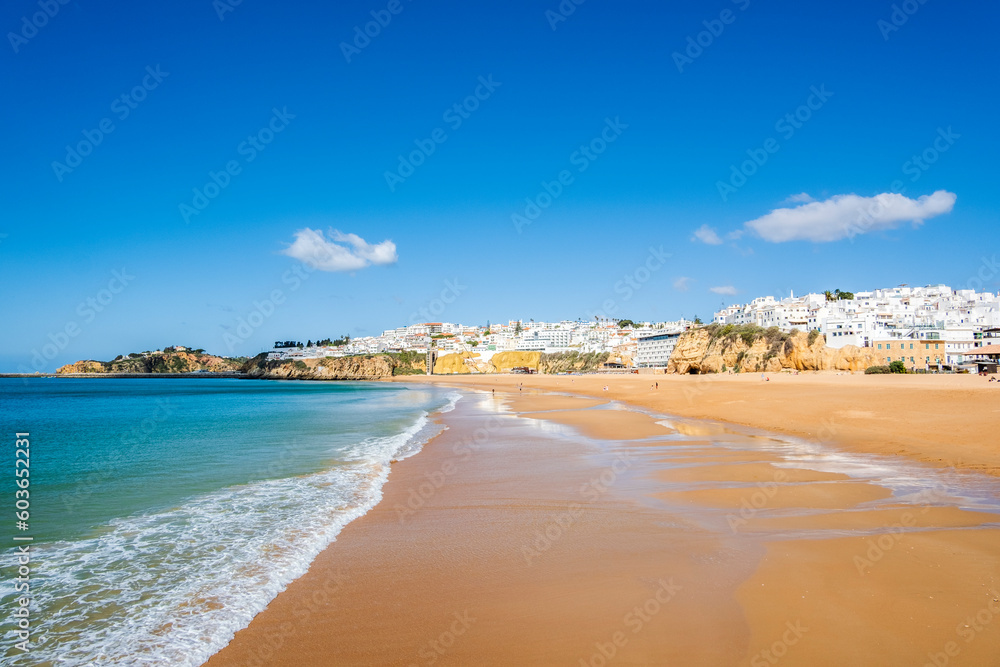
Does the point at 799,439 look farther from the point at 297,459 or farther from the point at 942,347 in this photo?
the point at 942,347

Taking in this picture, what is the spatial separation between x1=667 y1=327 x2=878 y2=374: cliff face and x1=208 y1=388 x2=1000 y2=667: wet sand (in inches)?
1866

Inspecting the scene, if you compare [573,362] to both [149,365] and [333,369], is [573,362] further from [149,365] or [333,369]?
[149,365]

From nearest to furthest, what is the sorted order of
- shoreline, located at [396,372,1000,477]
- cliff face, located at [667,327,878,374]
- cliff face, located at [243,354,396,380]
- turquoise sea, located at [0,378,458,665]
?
turquoise sea, located at [0,378,458,665] → shoreline, located at [396,372,1000,477] → cliff face, located at [667,327,878,374] → cliff face, located at [243,354,396,380]

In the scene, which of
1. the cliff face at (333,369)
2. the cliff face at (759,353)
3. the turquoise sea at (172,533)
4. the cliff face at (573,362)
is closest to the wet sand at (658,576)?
the turquoise sea at (172,533)

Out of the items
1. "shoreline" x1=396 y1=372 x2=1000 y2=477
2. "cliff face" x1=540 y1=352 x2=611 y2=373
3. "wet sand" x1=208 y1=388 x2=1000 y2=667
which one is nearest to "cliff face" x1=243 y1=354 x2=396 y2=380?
"cliff face" x1=540 y1=352 x2=611 y2=373

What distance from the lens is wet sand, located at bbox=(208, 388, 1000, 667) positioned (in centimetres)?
372

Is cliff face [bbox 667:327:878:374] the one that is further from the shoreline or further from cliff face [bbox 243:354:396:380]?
cliff face [bbox 243:354:396:380]

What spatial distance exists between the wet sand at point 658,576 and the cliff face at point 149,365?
634 feet

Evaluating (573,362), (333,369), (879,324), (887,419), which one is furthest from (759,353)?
(333,369)

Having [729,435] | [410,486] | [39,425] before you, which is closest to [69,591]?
[410,486]

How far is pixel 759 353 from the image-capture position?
56094 millimetres

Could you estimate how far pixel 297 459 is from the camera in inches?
495

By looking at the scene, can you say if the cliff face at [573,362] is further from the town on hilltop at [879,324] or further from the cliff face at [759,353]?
the cliff face at [759,353]

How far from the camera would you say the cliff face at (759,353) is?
49.8 meters
